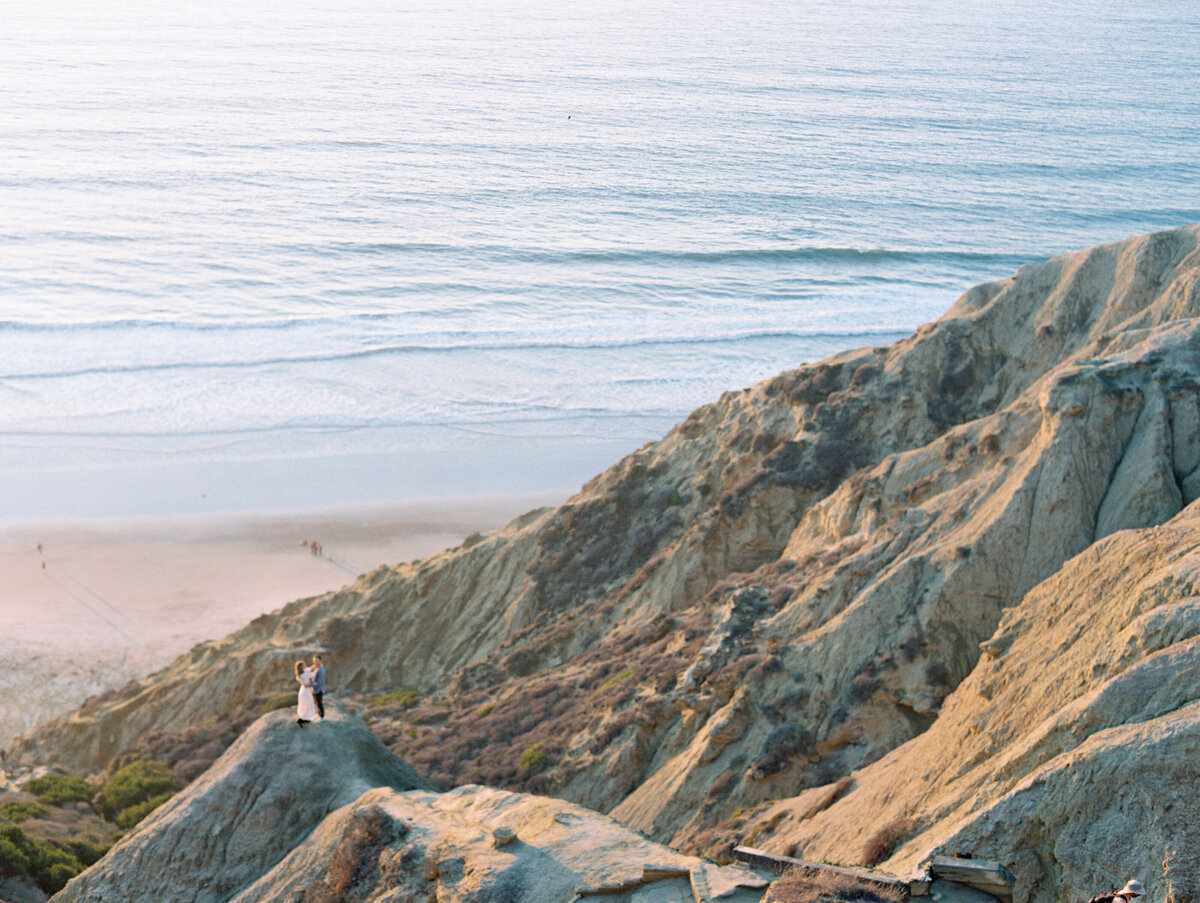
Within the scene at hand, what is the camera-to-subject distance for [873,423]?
2714 cm

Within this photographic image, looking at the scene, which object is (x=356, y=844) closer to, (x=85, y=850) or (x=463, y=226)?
(x=85, y=850)

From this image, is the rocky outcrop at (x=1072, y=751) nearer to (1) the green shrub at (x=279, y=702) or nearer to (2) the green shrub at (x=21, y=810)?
(1) the green shrub at (x=279, y=702)

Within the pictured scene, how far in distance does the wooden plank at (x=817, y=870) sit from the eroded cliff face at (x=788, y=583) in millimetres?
876

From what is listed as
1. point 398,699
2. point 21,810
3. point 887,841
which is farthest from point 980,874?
point 398,699

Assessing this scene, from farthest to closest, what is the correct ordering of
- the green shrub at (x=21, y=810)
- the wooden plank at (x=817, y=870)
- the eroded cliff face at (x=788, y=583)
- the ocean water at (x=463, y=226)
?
the ocean water at (x=463, y=226) → the green shrub at (x=21, y=810) → the eroded cliff face at (x=788, y=583) → the wooden plank at (x=817, y=870)

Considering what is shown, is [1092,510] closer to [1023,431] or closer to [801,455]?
[1023,431]

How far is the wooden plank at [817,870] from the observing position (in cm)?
1005

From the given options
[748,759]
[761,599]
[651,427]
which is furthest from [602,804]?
[651,427]

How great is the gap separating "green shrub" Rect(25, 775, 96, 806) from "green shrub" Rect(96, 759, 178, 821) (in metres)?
0.45

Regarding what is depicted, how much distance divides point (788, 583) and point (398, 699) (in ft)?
38.1

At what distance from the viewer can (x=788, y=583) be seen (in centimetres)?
2177

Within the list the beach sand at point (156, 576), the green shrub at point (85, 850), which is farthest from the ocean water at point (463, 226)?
the green shrub at point (85, 850)

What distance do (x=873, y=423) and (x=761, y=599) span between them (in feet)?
26.1

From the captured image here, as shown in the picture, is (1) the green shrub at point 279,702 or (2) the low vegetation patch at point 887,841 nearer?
(2) the low vegetation patch at point 887,841
